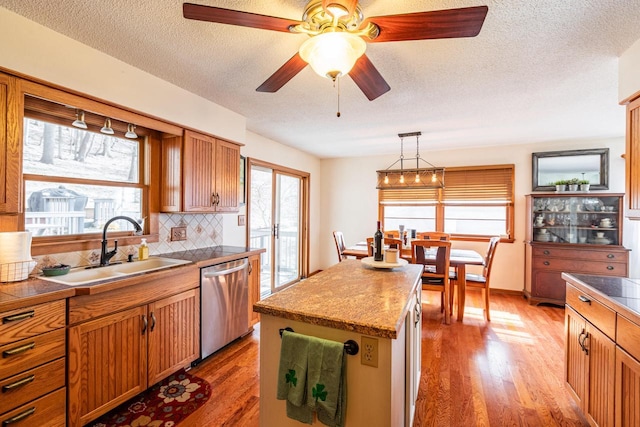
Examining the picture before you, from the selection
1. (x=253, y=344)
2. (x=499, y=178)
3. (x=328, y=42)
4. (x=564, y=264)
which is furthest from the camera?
(x=499, y=178)

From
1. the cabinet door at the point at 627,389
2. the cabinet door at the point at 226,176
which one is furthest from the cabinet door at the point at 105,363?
the cabinet door at the point at 627,389

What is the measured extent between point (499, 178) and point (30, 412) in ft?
18.3

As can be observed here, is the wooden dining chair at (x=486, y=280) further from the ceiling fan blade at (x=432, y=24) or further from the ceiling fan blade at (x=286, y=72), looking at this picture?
the ceiling fan blade at (x=286, y=72)

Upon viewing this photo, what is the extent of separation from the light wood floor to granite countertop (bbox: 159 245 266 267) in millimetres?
893

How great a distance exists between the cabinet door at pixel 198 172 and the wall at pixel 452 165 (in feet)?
10.6

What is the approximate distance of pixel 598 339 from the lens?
1.60 m

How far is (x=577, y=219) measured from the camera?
13.4ft

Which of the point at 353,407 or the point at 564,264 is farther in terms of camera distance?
the point at 564,264

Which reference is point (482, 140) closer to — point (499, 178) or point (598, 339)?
Answer: point (499, 178)

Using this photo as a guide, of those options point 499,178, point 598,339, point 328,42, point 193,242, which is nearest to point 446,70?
point 328,42

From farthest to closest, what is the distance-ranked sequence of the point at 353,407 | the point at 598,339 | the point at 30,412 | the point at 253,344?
the point at 253,344 < the point at 598,339 < the point at 30,412 < the point at 353,407

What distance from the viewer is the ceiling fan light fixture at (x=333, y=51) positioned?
1295 millimetres

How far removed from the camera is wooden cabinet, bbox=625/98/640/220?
1812 millimetres

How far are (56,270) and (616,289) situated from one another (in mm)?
3423
